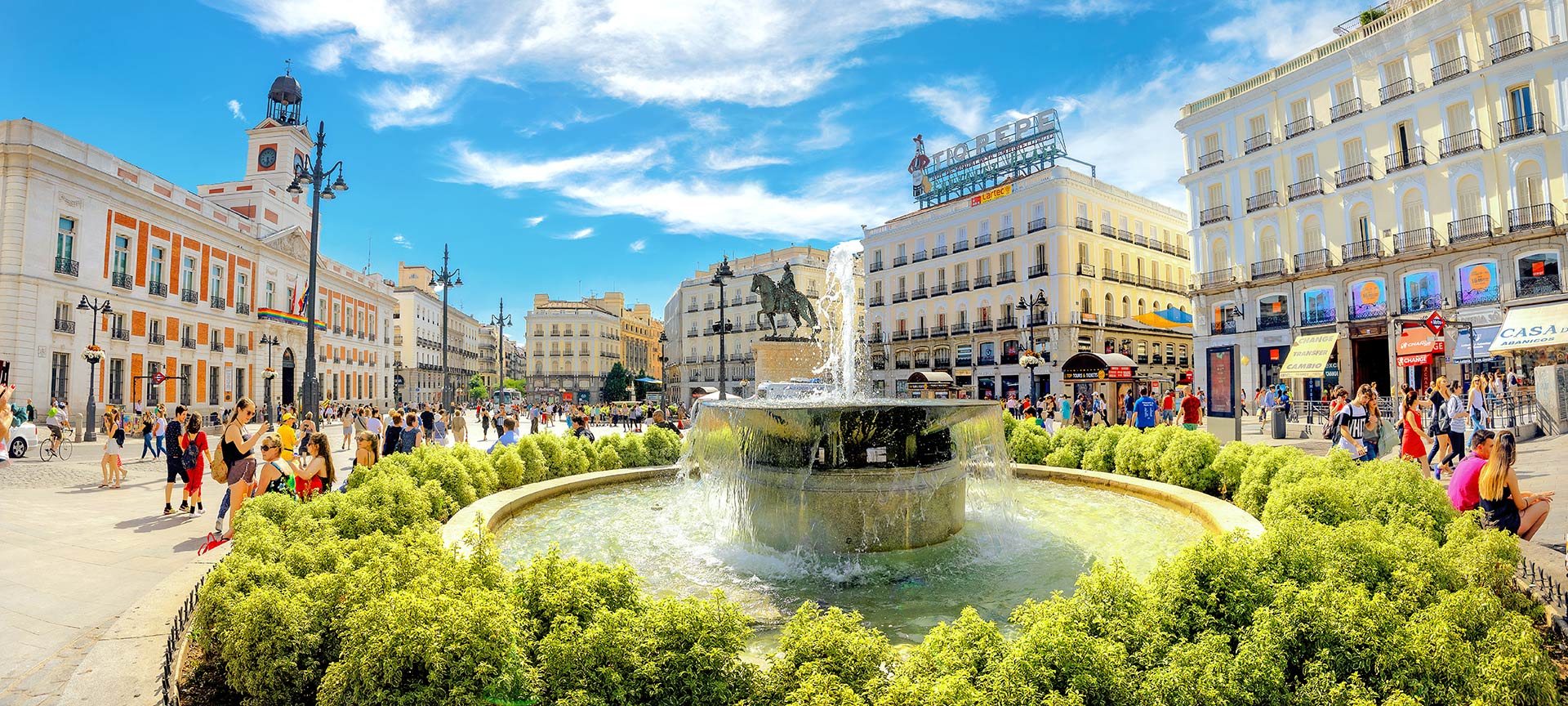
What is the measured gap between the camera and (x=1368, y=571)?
3561mm

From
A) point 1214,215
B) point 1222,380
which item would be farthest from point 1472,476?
point 1214,215

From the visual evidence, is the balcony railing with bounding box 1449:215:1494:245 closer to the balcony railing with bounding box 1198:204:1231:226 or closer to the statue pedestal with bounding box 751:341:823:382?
the balcony railing with bounding box 1198:204:1231:226

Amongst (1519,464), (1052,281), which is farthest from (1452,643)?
(1052,281)

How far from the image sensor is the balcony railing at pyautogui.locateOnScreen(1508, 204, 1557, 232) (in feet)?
72.3

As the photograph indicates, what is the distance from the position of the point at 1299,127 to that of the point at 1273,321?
8.25 m

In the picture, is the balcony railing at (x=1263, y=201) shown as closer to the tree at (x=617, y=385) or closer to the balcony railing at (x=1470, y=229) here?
the balcony railing at (x=1470, y=229)

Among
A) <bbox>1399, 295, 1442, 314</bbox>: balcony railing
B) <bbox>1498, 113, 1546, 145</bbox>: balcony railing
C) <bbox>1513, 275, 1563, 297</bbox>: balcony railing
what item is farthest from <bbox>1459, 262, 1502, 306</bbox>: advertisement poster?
<bbox>1498, 113, 1546, 145</bbox>: balcony railing

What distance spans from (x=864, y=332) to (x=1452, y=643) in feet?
172

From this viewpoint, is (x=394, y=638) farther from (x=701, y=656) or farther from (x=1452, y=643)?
(x=1452, y=643)

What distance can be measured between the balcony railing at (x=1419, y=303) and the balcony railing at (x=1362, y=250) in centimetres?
191

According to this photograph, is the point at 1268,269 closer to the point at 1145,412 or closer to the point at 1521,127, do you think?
the point at 1521,127

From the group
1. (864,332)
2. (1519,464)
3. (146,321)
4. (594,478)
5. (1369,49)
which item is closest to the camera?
(594,478)

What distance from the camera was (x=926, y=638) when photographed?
2.69m

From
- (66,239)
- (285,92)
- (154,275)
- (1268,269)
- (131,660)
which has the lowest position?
(131,660)
